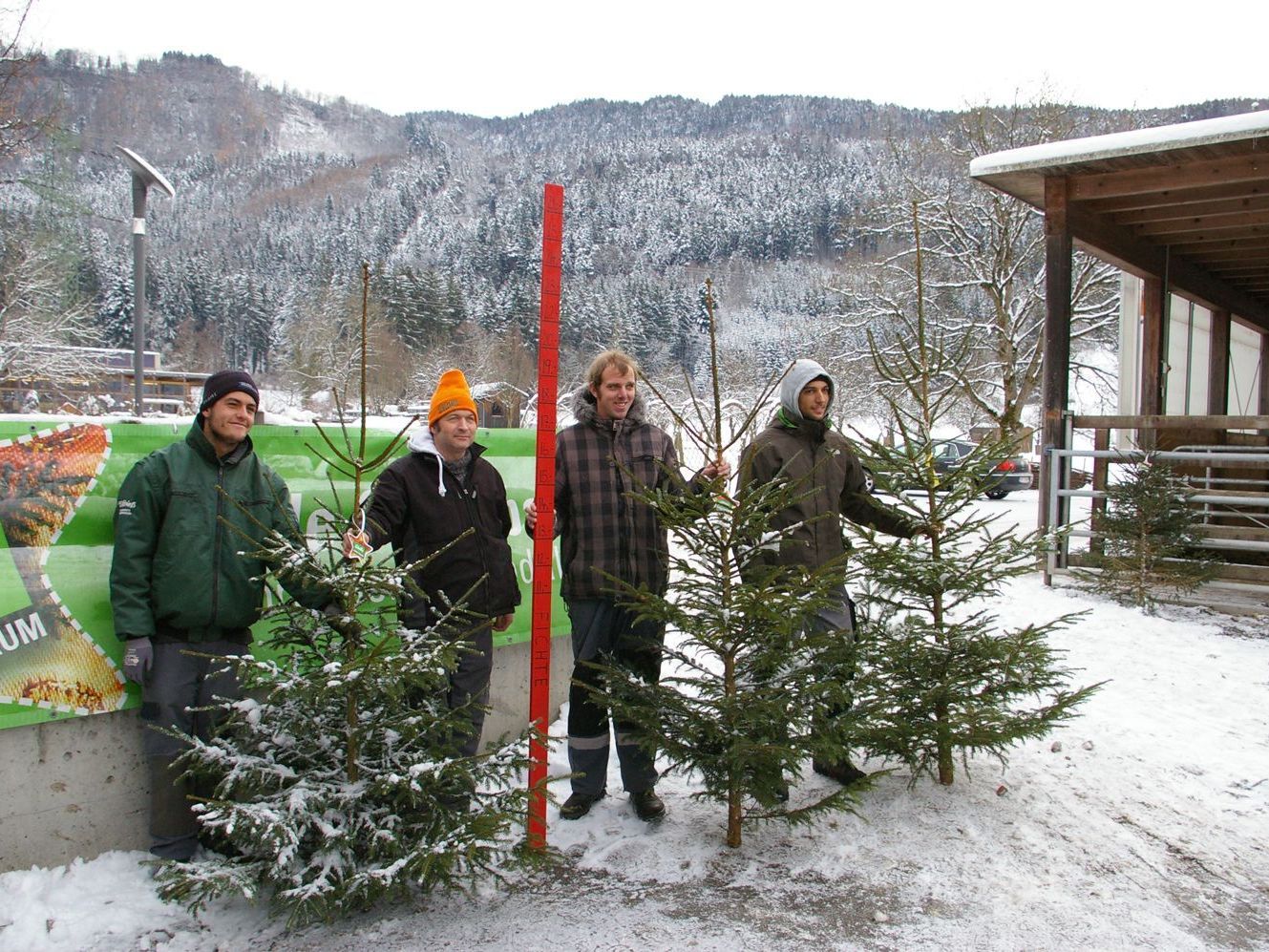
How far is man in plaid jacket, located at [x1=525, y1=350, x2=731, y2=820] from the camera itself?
3711 mm

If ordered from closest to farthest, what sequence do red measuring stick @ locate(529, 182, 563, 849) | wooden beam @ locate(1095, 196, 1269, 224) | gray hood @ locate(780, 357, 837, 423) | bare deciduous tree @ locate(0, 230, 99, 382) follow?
red measuring stick @ locate(529, 182, 563, 849) → gray hood @ locate(780, 357, 837, 423) → wooden beam @ locate(1095, 196, 1269, 224) → bare deciduous tree @ locate(0, 230, 99, 382)

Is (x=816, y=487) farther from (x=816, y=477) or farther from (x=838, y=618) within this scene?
(x=838, y=618)

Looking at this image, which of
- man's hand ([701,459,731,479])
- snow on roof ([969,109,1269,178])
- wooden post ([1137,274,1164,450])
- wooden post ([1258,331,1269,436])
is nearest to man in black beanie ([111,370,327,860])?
man's hand ([701,459,731,479])

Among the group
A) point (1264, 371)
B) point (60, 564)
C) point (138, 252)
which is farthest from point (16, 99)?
point (1264, 371)

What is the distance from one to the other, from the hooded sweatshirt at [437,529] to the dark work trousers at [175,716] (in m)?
0.71

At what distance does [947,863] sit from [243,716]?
264 centimetres

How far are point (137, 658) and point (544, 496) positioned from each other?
157 centimetres

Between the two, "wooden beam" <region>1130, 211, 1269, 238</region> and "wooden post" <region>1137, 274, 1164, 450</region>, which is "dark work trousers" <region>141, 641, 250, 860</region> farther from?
"wooden post" <region>1137, 274, 1164, 450</region>

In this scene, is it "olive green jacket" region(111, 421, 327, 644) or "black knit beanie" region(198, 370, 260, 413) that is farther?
"black knit beanie" region(198, 370, 260, 413)

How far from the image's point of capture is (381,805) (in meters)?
2.91

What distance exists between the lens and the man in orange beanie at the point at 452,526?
3463 mm

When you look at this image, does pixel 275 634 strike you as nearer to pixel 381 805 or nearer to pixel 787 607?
pixel 381 805

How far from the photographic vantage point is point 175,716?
10.5 ft

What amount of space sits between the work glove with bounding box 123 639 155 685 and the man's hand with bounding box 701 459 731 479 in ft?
6.96
